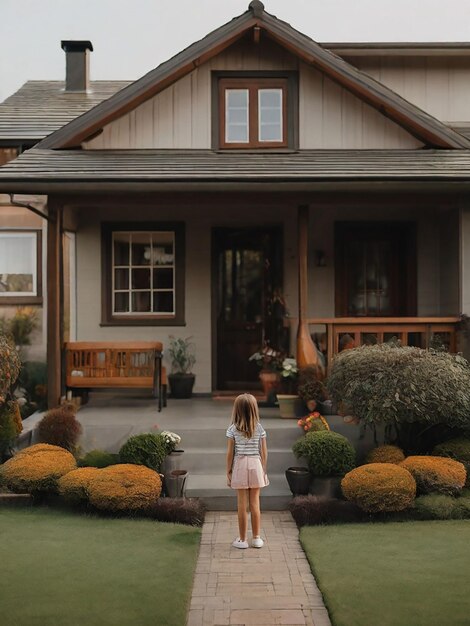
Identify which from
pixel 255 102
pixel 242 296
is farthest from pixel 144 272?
pixel 255 102

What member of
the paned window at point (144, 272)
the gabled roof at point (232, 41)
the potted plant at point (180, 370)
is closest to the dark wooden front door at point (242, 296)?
the potted plant at point (180, 370)

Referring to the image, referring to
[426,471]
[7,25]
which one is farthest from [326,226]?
[7,25]

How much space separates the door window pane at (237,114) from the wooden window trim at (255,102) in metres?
0.07

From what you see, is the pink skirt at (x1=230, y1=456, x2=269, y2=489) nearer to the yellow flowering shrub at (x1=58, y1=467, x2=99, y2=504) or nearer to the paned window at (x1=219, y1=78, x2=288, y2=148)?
the yellow flowering shrub at (x1=58, y1=467, x2=99, y2=504)

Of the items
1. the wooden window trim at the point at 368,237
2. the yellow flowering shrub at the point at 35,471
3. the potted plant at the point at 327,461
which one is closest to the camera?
the yellow flowering shrub at the point at 35,471

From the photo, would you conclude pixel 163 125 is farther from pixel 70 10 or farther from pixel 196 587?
pixel 196 587

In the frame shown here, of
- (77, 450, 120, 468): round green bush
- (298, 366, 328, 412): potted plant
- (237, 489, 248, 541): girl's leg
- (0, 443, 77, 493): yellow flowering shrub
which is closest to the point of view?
(237, 489, 248, 541): girl's leg

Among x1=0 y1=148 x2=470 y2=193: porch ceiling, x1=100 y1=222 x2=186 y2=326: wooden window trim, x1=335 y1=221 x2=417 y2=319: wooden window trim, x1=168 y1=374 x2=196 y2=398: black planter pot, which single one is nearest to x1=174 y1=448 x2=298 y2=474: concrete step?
x1=168 y1=374 x2=196 y2=398: black planter pot

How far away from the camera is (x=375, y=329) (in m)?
11.0

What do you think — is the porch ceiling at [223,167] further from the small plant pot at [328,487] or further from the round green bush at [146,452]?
the small plant pot at [328,487]

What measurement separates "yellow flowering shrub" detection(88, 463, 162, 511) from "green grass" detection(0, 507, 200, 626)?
163 millimetres

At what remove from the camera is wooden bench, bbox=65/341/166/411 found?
11.3m

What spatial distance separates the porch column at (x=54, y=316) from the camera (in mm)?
10969

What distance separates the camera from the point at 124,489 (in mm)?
7883
